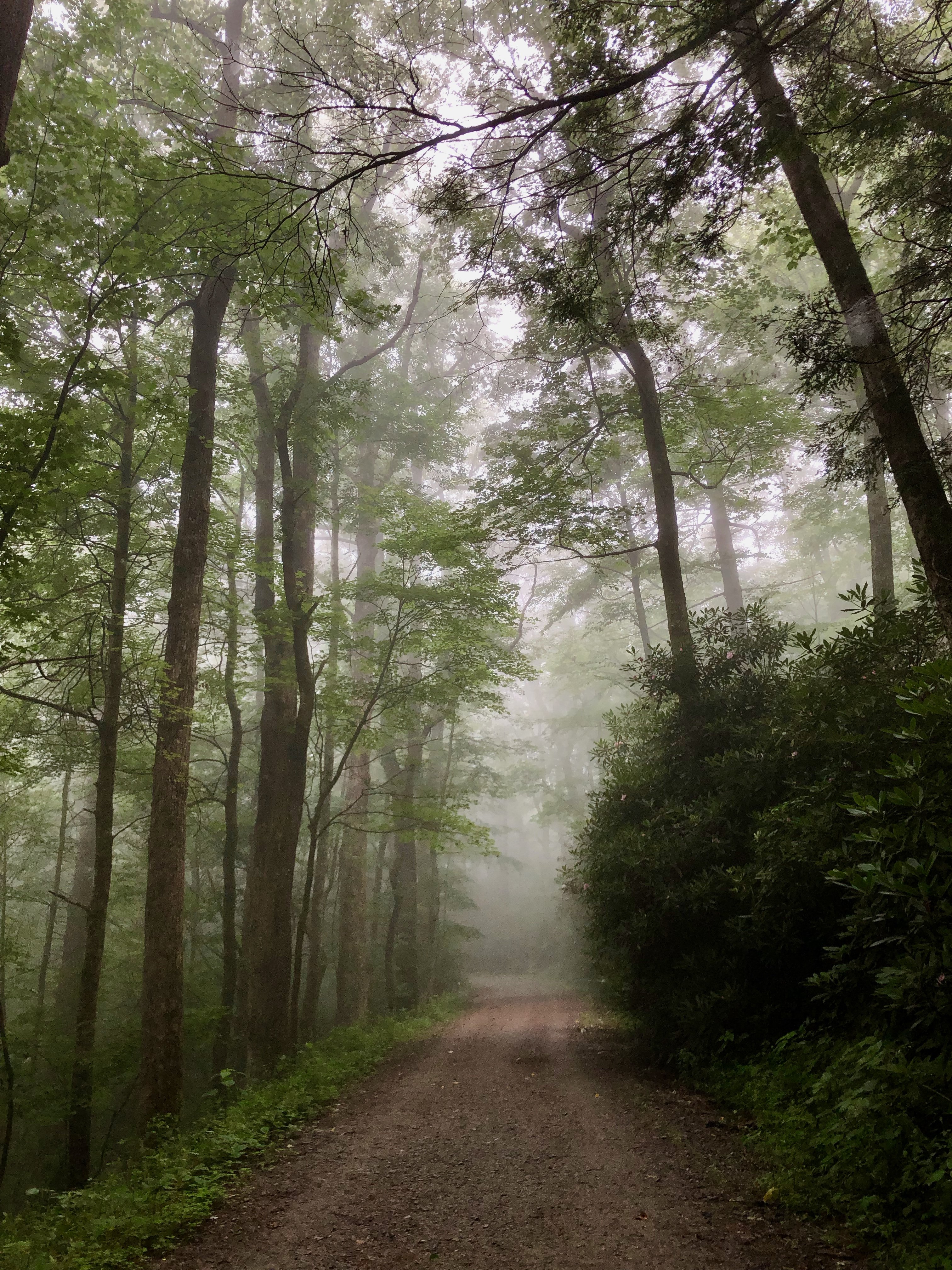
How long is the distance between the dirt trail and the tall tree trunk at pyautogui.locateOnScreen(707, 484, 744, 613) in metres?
13.8

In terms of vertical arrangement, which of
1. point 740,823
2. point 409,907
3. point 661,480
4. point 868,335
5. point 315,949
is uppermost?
point 661,480

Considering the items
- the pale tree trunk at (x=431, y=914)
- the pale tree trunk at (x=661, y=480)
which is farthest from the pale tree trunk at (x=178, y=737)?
the pale tree trunk at (x=431, y=914)

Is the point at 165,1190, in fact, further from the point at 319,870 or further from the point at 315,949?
the point at 319,870

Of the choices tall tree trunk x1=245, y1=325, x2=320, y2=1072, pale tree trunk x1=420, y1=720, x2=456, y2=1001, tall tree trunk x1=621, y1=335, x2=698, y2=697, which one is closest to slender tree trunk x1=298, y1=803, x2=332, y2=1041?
tall tree trunk x1=245, y1=325, x2=320, y2=1072

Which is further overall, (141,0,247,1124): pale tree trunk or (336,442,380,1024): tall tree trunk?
(336,442,380,1024): tall tree trunk

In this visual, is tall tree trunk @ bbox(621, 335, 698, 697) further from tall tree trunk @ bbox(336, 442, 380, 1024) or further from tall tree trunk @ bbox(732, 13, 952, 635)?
tall tree trunk @ bbox(336, 442, 380, 1024)

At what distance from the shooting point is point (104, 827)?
7.61 metres

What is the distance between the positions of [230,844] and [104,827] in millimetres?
3902

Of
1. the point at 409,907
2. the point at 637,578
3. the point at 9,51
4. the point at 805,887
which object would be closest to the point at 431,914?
the point at 409,907

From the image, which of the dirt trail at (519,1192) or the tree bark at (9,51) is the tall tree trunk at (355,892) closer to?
the dirt trail at (519,1192)

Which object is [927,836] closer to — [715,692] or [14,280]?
[715,692]

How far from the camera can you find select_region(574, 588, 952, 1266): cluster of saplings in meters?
3.20

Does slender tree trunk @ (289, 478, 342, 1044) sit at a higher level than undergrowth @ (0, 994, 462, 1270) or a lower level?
higher

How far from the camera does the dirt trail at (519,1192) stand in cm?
353
